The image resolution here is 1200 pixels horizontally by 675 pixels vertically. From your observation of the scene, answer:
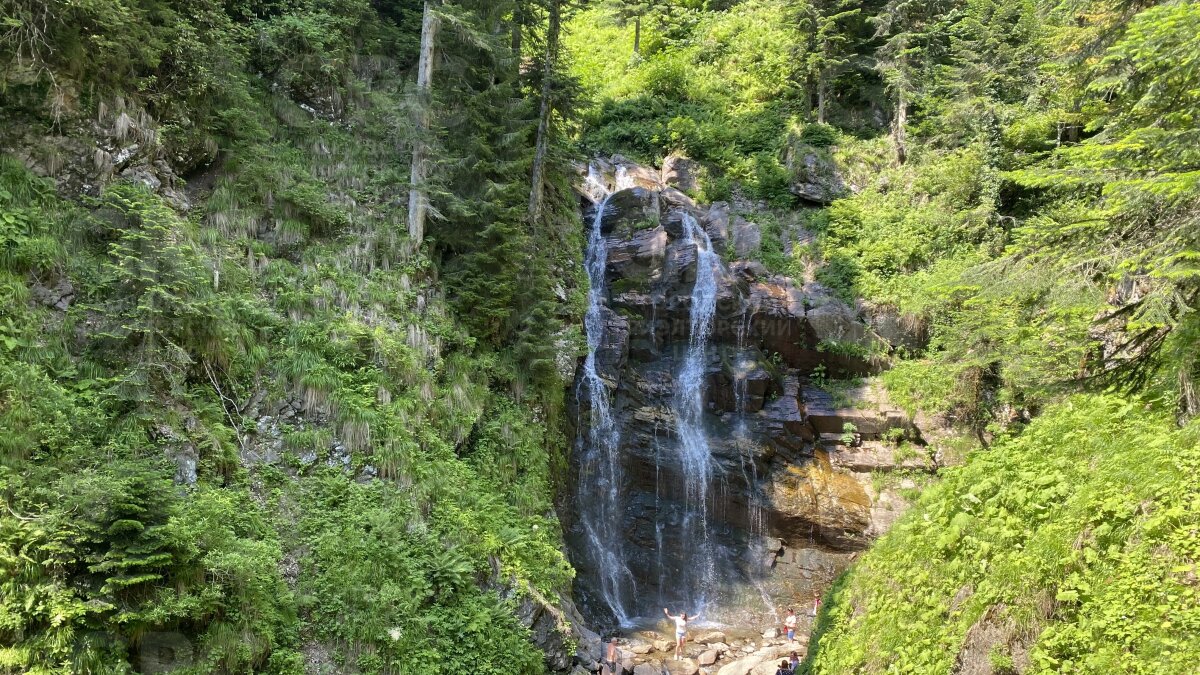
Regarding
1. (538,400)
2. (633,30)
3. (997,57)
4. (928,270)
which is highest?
(633,30)

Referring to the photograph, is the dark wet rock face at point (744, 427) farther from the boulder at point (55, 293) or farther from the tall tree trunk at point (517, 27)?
the boulder at point (55, 293)

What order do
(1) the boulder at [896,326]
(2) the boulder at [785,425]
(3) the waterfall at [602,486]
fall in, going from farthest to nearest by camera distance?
1. (1) the boulder at [896,326]
2. (2) the boulder at [785,425]
3. (3) the waterfall at [602,486]

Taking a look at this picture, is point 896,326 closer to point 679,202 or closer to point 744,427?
point 744,427

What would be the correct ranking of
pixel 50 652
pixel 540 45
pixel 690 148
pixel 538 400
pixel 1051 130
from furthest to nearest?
pixel 690 148
pixel 1051 130
pixel 540 45
pixel 538 400
pixel 50 652

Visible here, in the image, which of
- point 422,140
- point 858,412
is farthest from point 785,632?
point 422,140

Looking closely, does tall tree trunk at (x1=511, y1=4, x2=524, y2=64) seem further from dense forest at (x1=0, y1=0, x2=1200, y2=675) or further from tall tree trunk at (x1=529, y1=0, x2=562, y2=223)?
tall tree trunk at (x1=529, y1=0, x2=562, y2=223)

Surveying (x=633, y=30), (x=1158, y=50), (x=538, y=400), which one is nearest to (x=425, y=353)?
(x=538, y=400)

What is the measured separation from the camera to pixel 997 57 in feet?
72.0

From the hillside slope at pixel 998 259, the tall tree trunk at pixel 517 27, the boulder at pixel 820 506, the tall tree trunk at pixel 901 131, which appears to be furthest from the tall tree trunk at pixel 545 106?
the tall tree trunk at pixel 901 131

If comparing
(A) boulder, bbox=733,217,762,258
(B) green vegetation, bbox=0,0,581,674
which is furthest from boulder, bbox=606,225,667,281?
(B) green vegetation, bbox=0,0,581,674

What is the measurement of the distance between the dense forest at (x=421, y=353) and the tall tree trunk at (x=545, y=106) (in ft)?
0.34

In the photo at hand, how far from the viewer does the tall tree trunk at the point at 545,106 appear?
1602 centimetres

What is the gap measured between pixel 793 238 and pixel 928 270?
480cm

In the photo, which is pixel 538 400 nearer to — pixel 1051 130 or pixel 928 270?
pixel 928 270
